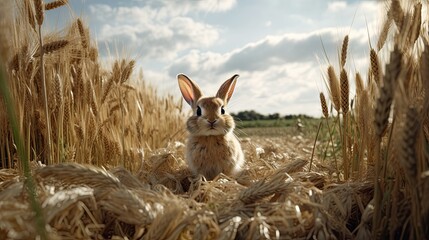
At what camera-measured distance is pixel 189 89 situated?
14.6ft

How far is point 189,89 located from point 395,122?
8.99ft

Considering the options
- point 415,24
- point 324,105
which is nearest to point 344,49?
point 324,105

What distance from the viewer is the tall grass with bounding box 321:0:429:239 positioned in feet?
5.23

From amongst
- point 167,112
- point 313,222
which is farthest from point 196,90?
point 167,112

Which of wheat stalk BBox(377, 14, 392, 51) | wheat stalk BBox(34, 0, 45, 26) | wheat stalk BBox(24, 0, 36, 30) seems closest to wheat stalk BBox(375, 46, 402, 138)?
wheat stalk BBox(377, 14, 392, 51)

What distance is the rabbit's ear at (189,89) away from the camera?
433cm

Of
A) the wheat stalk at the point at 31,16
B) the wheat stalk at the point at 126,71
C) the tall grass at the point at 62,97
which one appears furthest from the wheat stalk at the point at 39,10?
the wheat stalk at the point at 126,71

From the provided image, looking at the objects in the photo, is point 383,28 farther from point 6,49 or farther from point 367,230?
point 6,49

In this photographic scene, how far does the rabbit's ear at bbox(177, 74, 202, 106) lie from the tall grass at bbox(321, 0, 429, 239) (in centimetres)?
149

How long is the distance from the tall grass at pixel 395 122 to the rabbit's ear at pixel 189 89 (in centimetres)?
149

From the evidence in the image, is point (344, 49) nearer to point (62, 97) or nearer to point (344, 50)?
point (344, 50)

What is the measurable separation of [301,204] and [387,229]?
47 centimetres

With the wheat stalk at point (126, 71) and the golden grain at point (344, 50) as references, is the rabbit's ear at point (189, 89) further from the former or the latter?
the golden grain at point (344, 50)

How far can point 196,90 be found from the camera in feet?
14.3
